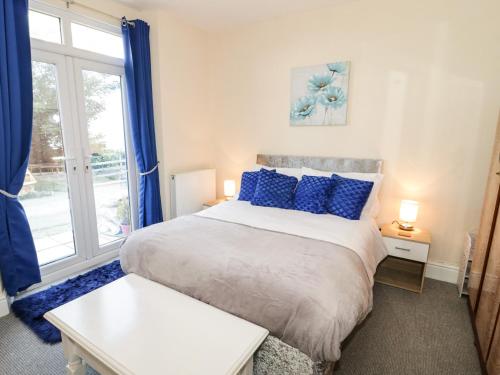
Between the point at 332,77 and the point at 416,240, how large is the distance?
183 centimetres

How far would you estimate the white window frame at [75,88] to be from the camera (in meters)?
2.40

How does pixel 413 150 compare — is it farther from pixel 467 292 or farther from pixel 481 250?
pixel 467 292

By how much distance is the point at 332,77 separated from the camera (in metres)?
2.91

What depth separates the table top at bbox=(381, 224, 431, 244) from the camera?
2.41 metres

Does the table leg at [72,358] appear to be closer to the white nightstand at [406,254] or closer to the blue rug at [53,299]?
the blue rug at [53,299]

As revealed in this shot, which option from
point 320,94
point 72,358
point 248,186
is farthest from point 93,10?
point 72,358

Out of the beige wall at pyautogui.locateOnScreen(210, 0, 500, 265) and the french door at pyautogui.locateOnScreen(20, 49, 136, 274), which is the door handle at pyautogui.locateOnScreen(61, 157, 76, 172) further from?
the beige wall at pyautogui.locateOnScreen(210, 0, 500, 265)

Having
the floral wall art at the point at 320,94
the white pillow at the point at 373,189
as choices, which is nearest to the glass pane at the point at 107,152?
the floral wall art at the point at 320,94

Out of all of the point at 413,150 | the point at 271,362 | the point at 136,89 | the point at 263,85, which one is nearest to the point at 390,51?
the point at 413,150

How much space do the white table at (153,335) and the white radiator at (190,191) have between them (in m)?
1.76

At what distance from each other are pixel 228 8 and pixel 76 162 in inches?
88.7

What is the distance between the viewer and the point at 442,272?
265 cm

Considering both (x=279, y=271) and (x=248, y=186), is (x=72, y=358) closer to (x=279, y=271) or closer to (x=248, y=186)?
(x=279, y=271)

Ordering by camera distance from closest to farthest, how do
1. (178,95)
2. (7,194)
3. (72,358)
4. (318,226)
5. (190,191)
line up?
1. (72,358)
2. (7,194)
3. (318,226)
4. (178,95)
5. (190,191)
